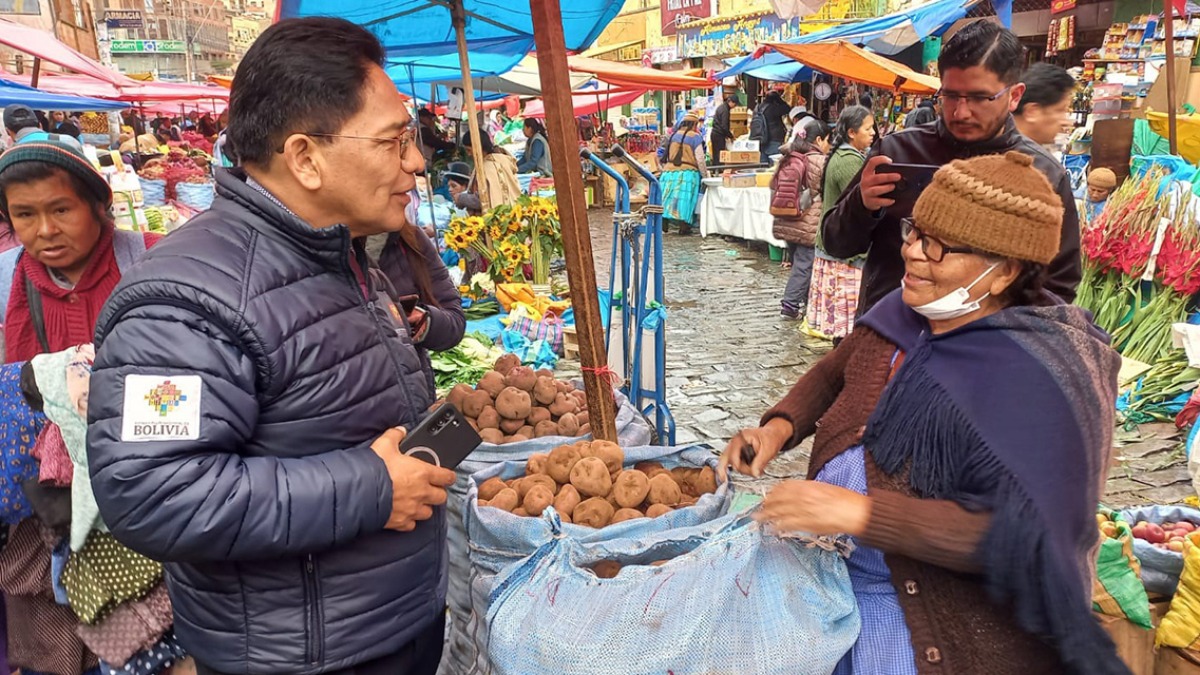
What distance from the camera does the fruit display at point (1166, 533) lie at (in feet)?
8.87

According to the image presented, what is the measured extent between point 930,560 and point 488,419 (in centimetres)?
202

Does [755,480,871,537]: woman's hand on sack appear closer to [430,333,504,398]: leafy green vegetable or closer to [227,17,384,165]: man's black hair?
[227,17,384,165]: man's black hair

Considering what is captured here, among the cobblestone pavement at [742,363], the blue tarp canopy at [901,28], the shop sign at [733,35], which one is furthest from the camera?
the shop sign at [733,35]

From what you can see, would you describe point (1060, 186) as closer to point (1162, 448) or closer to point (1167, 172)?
point (1162, 448)

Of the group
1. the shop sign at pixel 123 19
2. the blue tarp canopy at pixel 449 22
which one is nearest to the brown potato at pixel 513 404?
the blue tarp canopy at pixel 449 22

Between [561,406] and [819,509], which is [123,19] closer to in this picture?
[561,406]

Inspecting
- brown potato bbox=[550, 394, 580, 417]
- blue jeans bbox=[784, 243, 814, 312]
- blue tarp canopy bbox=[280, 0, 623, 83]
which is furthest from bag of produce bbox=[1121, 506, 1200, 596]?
blue jeans bbox=[784, 243, 814, 312]

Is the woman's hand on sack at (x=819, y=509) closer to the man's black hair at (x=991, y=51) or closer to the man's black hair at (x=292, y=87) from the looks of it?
the man's black hair at (x=292, y=87)

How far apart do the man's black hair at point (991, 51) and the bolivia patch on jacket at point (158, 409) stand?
2580 millimetres

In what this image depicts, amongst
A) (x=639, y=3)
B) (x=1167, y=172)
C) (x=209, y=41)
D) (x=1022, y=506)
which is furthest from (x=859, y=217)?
(x=209, y=41)

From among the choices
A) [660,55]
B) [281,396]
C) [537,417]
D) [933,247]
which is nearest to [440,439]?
[281,396]

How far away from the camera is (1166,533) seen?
9.32 feet

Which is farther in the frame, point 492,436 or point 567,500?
point 492,436

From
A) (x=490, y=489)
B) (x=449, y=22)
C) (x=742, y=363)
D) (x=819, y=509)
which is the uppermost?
(x=449, y=22)
